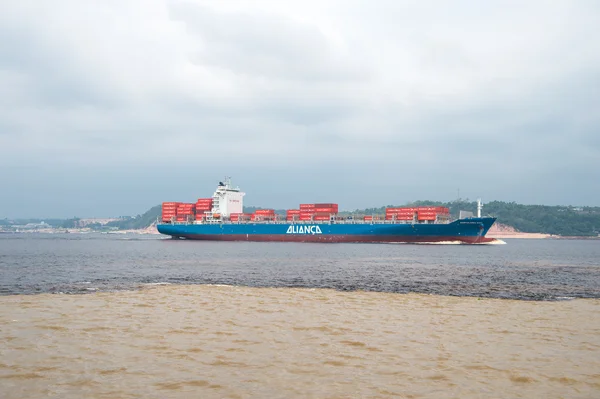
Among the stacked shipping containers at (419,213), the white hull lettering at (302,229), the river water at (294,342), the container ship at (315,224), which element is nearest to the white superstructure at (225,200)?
the container ship at (315,224)

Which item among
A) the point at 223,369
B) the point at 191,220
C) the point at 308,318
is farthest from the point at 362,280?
the point at 191,220

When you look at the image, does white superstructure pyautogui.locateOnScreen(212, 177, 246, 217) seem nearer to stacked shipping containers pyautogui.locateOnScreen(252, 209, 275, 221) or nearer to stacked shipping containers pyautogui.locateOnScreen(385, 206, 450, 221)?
stacked shipping containers pyautogui.locateOnScreen(252, 209, 275, 221)

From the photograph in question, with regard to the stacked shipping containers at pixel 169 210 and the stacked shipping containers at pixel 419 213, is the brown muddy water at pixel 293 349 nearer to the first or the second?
the stacked shipping containers at pixel 419 213

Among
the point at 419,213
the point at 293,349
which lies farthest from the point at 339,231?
the point at 293,349

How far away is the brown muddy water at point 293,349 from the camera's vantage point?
1030cm

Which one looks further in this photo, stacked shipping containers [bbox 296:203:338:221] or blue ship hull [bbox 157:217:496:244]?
stacked shipping containers [bbox 296:203:338:221]

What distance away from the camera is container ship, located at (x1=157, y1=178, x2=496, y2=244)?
300ft

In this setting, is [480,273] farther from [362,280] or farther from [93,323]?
[93,323]

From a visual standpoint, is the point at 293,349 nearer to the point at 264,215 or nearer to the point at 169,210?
the point at 264,215

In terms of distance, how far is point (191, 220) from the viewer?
120188 millimetres

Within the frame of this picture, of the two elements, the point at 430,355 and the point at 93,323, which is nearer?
the point at 430,355

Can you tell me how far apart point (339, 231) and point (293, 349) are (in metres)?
83.5

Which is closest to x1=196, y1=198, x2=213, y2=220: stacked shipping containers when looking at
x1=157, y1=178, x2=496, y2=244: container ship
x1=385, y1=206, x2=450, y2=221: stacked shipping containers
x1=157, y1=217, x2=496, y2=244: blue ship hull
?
x1=157, y1=178, x2=496, y2=244: container ship

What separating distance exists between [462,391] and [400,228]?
8130cm
